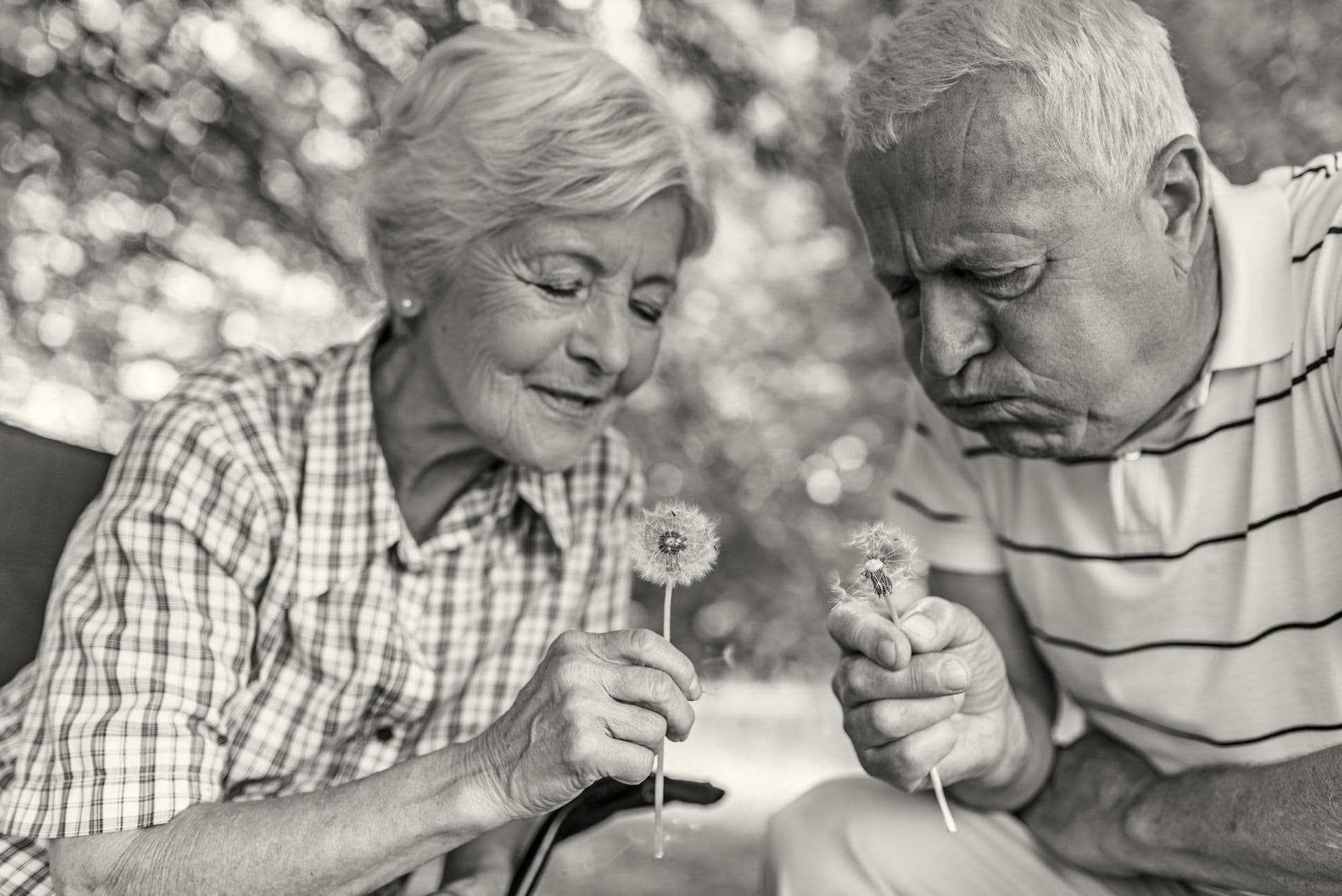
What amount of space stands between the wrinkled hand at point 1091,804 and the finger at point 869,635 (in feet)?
1.89

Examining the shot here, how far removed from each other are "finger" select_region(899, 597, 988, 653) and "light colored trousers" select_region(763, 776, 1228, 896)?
46 cm

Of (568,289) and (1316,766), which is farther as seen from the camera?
(568,289)

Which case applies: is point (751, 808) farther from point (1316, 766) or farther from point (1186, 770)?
point (1316, 766)

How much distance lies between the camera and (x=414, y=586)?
2047 millimetres

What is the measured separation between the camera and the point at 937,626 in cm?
167

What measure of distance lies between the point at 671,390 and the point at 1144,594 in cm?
256

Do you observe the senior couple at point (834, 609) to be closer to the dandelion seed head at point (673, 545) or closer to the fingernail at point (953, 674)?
the fingernail at point (953, 674)

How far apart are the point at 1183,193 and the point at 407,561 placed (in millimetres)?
1329

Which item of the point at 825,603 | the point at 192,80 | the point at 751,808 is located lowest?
the point at 751,808

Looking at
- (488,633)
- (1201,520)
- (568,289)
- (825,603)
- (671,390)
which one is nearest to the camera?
(1201,520)

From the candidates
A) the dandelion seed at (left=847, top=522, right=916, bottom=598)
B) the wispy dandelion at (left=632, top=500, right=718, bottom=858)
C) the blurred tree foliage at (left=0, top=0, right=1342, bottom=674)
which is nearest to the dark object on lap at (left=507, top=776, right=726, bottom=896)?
the wispy dandelion at (left=632, top=500, right=718, bottom=858)

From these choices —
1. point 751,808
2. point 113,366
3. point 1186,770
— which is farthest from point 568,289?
point 113,366

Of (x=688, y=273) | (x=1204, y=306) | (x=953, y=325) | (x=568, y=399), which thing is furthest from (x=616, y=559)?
(x=688, y=273)

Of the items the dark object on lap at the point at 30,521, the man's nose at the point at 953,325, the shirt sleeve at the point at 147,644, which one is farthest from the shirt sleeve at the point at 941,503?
the dark object on lap at the point at 30,521
